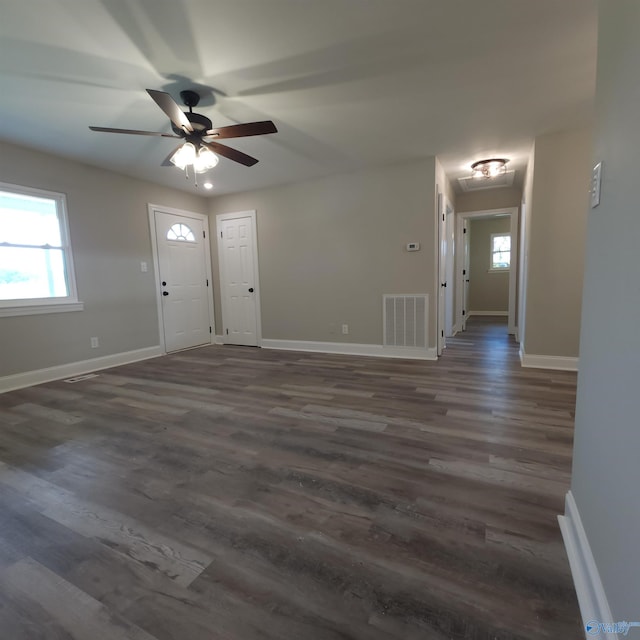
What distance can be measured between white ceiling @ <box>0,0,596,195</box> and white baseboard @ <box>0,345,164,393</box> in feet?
8.04

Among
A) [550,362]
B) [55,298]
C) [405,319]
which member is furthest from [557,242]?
[55,298]

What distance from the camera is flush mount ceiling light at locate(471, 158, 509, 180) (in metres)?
4.19

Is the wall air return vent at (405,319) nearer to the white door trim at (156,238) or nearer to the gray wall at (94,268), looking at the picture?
the white door trim at (156,238)

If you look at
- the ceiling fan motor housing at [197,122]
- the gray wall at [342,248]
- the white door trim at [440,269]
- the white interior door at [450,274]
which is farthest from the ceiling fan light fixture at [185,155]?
the white interior door at [450,274]

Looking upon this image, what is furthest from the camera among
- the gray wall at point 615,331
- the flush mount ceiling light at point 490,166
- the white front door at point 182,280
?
the white front door at point 182,280

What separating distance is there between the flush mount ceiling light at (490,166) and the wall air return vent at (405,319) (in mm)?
1843

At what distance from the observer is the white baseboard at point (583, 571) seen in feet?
3.10

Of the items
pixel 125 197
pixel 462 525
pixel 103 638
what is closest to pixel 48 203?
pixel 125 197

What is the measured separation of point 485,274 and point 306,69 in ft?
25.5

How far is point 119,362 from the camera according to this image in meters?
4.55

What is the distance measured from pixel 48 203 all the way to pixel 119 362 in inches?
82.4

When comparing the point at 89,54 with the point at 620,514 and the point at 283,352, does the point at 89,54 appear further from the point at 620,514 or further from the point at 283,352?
the point at 283,352

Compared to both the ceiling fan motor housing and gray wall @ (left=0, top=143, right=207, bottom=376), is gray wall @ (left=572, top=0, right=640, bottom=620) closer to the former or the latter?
the ceiling fan motor housing

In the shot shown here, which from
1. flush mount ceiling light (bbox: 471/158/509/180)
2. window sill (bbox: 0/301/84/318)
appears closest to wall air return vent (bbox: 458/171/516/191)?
flush mount ceiling light (bbox: 471/158/509/180)
